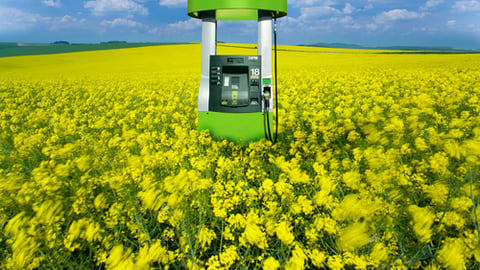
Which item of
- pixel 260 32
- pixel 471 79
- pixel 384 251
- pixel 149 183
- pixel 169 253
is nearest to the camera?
pixel 384 251

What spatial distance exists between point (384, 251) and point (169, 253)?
4.54 ft

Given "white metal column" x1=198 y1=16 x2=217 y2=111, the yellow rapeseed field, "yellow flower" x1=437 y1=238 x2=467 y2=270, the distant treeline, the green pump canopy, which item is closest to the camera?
"yellow flower" x1=437 y1=238 x2=467 y2=270

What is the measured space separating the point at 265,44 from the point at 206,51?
924mm

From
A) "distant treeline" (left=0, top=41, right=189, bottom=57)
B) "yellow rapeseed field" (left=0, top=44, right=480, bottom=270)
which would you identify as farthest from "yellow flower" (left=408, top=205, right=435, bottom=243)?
"distant treeline" (left=0, top=41, right=189, bottom=57)

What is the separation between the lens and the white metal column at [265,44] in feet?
13.0

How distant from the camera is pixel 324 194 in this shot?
6.22 ft

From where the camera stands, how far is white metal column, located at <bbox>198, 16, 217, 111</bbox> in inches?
160

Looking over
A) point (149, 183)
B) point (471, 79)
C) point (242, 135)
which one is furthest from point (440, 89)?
point (149, 183)

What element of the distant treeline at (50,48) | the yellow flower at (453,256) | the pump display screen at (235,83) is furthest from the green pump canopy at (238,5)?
the distant treeline at (50,48)

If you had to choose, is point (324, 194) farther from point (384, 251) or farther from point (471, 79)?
point (471, 79)

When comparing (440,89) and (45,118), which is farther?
(440,89)

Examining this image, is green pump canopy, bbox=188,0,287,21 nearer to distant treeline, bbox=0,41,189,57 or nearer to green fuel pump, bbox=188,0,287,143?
green fuel pump, bbox=188,0,287,143

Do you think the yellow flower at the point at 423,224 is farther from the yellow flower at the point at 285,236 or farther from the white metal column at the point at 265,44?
A: the white metal column at the point at 265,44

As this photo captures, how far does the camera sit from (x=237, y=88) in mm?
4137
